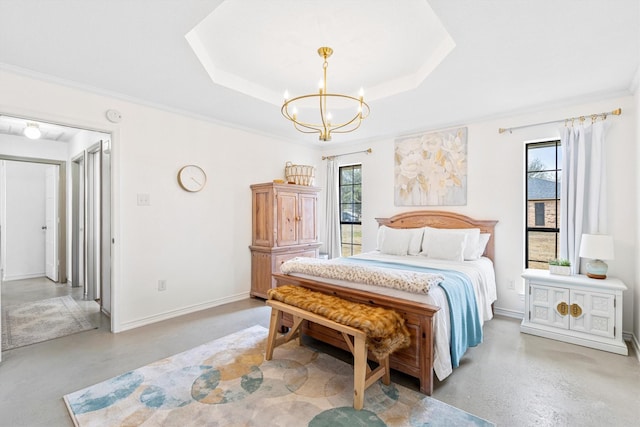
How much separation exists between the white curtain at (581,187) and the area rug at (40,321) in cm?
519

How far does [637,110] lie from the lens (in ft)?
9.04

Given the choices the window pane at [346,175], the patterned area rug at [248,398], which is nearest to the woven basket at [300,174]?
the window pane at [346,175]

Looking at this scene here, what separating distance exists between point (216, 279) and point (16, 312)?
2374 millimetres

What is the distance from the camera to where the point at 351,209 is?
517cm

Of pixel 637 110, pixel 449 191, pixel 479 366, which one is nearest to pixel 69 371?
pixel 479 366

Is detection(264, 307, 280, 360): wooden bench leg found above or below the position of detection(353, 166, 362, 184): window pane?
below

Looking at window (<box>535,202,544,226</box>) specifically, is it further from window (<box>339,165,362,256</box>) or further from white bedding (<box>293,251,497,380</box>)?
window (<box>339,165,362,256</box>)

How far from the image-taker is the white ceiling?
1844mm

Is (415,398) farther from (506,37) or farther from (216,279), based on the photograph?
(216,279)

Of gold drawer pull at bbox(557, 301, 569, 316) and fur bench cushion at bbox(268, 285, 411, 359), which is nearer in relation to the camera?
fur bench cushion at bbox(268, 285, 411, 359)

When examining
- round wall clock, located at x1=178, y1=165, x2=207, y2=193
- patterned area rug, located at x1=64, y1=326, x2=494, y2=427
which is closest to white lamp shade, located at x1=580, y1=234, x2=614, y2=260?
patterned area rug, located at x1=64, y1=326, x2=494, y2=427

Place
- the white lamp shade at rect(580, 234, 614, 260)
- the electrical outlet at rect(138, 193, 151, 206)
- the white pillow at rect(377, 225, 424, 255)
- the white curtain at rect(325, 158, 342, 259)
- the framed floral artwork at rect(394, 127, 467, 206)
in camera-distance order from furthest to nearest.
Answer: the white curtain at rect(325, 158, 342, 259) < the framed floral artwork at rect(394, 127, 467, 206) < the white pillow at rect(377, 225, 424, 255) < the electrical outlet at rect(138, 193, 151, 206) < the white lamp shade at rect(580, 234, 614, 260)

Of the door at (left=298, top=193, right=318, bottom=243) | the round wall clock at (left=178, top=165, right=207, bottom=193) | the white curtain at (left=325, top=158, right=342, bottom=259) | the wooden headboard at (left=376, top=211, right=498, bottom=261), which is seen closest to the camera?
the round wall clock at (left=178, top=165, right=207, bottom=193)

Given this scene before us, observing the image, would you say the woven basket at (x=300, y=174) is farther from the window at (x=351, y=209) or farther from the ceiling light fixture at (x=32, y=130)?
the ceiling light fixture at (x=32, y=130)
